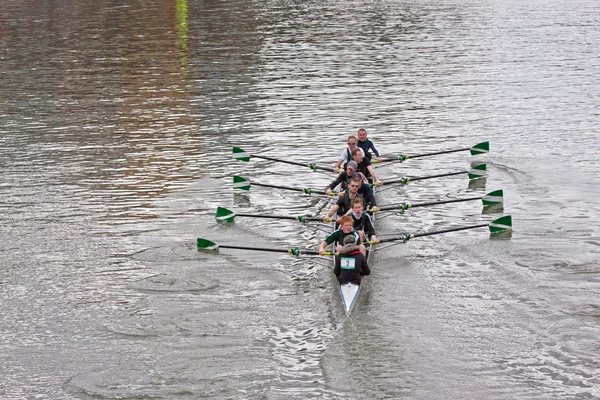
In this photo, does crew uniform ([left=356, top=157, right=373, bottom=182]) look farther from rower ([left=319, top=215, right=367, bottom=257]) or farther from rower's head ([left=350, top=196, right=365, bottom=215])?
rower ([left=319, top=215, right=367, bottom=257])

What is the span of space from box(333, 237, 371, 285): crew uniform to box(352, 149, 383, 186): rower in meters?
5.28

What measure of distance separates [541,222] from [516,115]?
502 inches

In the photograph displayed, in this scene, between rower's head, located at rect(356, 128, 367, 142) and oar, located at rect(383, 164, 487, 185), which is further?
rower's head, located at rect(356, 128, 367, 142)

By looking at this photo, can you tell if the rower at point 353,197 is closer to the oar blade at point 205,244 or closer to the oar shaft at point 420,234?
the oar shaft at point 420,234

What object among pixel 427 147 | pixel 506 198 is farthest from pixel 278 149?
pixel 506 198

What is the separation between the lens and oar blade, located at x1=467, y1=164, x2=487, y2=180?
24.2 metres

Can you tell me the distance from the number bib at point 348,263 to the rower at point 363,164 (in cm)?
539

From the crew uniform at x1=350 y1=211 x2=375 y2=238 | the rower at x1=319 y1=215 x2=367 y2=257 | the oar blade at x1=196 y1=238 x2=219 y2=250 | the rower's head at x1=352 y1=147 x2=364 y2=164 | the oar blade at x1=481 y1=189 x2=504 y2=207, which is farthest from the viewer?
the rower's head at x1=352 y1=147 x2=364 y2=164

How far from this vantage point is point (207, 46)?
52.4 metres

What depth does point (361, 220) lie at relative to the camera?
60.4 feet

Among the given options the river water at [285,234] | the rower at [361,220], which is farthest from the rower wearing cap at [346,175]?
the rower at [361,220]

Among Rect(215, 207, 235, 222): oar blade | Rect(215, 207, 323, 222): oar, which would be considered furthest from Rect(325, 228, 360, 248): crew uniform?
Rect(215, 207, 235, 222): oar blade

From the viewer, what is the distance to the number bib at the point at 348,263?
16.6m

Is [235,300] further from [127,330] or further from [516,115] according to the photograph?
[516,115]
